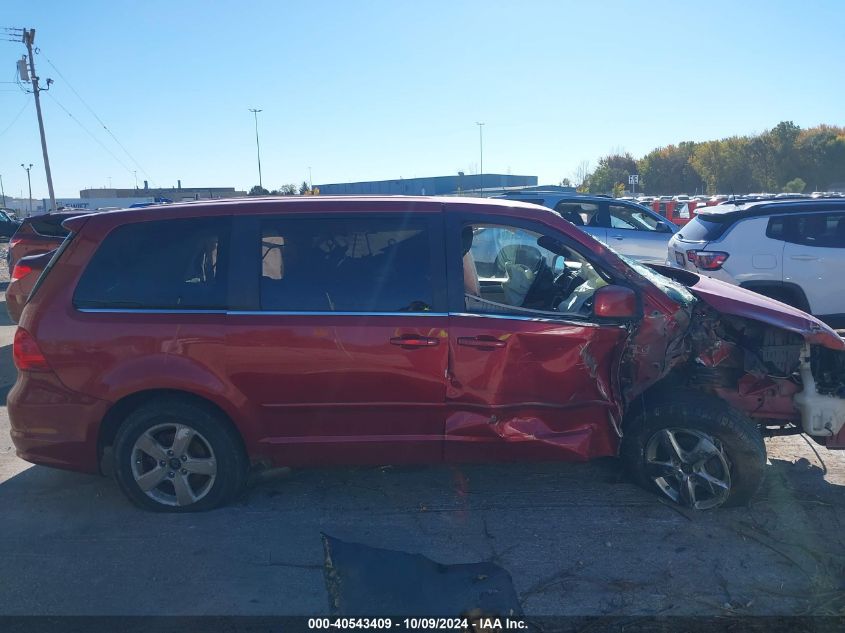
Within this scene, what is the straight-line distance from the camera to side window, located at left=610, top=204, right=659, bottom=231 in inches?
466

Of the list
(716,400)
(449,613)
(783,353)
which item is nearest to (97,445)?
(449,613)

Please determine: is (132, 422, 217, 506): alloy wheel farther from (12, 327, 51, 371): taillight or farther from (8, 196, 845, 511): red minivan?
(12, 327, 51, 371): taillight

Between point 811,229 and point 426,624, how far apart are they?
694 centimetres

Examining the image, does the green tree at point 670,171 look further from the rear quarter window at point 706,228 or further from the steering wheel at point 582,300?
the steering wheel at point 582,300

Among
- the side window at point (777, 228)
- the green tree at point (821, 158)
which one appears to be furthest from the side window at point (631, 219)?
the green tree at point (821, 158)

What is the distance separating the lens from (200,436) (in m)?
4.12

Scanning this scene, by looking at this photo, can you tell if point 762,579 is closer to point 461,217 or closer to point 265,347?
point 461,217

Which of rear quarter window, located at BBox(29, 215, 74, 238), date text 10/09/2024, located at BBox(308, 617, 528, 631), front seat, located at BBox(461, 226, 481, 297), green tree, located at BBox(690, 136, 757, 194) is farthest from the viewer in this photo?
green tree, located at BBox(690, 136, 757, 194)

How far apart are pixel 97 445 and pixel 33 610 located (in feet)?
3.51

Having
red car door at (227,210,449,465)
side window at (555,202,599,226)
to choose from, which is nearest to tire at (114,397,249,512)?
red car door at (227,210,449,465)

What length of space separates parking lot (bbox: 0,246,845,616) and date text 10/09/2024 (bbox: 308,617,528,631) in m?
0.11

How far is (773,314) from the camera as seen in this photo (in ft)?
14.0

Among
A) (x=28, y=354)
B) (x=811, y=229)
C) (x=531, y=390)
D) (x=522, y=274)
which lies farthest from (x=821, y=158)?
(x=28, y=354)

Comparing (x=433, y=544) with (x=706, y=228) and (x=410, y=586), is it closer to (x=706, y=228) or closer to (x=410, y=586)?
(x=410, y=586)
